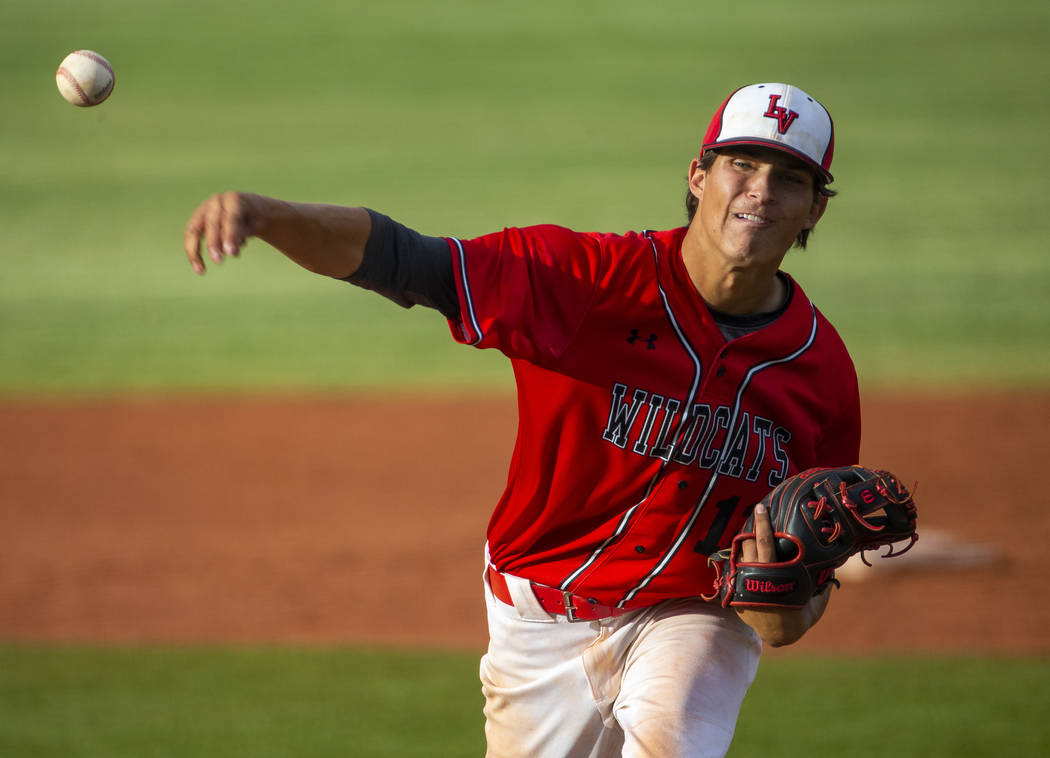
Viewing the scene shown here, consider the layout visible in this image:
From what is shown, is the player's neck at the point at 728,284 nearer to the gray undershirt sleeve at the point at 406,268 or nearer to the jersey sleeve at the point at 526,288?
the jersey sleeve at the point at 526,288

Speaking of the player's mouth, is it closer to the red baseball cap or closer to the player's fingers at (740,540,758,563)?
the red baseball cap

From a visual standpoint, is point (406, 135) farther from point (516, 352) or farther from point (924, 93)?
point (516, 352)

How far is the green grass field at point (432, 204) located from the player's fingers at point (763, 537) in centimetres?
227

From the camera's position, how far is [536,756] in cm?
363

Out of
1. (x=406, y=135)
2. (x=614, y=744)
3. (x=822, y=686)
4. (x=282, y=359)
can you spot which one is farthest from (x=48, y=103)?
(x=614, y=744)

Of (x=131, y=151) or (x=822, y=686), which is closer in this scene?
(x=822, y=686)

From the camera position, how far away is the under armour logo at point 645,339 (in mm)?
3281

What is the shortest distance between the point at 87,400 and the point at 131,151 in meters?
9.13

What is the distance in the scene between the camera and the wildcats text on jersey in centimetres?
332

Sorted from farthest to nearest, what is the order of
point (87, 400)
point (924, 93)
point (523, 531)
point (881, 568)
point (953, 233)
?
1. point (924, 93)
2. point (953, 233)
3. point (87, 400)
4. point (881, 568)
5. point (523, 531)

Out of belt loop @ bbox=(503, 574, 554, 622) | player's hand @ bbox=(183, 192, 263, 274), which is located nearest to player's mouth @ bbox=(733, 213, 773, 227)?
belt loop @ bbox=(503, 574, 554, 622)

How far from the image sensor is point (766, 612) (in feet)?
10.8

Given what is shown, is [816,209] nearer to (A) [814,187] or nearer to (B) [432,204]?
(A) [814,187]

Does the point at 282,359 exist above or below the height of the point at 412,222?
below
